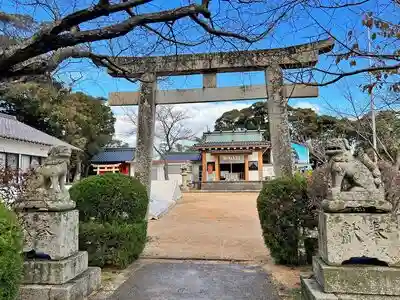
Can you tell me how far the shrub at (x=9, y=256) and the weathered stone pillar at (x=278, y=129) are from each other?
5053mm

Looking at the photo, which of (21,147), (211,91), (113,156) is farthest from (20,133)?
(113,156)

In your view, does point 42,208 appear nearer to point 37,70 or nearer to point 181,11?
point 37,70

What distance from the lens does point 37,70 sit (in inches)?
131

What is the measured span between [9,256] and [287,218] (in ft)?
12.8

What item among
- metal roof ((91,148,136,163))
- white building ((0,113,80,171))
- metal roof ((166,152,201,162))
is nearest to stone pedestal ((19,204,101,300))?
white building ((0,113,80,171))

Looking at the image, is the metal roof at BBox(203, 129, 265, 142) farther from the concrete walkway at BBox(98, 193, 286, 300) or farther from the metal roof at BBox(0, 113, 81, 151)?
the concrete walkway at BBox(98, 193, 286, 300)

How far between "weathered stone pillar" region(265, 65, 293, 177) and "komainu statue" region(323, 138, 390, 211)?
298 cm

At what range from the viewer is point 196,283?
435 centimetres

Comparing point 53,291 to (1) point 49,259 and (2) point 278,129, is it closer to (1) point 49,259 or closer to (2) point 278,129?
(1) point 49,259

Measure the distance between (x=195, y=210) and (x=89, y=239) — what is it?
29.4ft

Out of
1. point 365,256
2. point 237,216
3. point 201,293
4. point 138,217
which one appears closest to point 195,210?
point 237,216

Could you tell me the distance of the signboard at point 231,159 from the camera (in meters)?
28.5

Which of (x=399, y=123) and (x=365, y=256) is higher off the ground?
(x=399, y=123)

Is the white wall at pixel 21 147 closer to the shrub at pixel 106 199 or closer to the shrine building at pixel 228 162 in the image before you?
the shrub at pixel 106 199
